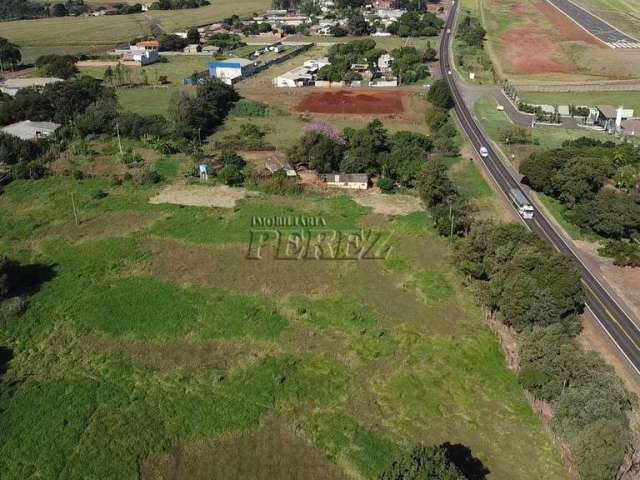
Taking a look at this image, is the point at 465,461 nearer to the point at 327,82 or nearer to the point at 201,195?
the point at 201,195

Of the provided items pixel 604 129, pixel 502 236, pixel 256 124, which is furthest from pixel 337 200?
pixel 604 129

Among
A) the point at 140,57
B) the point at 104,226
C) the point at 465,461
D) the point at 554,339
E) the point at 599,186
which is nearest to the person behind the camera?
the point at 465,461

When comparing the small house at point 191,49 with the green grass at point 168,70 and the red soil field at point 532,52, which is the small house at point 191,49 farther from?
the red soil field at point 532,52

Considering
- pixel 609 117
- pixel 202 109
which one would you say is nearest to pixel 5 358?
pixel 202 109

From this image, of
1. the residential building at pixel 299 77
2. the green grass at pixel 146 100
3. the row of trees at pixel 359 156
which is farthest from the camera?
the residential building at pixel 299 77

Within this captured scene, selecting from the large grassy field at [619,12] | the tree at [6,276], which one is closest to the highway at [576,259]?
the tree at [6,276]
